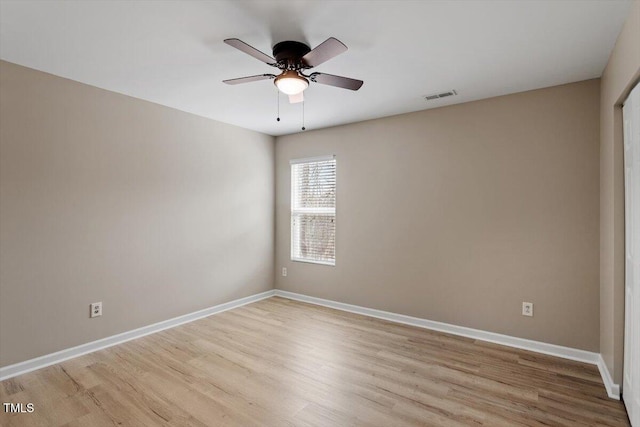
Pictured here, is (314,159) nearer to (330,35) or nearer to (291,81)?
(291,81)

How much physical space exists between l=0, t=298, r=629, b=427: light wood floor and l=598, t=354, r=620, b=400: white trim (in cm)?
5

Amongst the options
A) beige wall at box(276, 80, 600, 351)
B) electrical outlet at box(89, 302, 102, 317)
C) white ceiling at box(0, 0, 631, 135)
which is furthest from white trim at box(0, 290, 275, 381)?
white ceiling at box(0, 0, 631, 135)

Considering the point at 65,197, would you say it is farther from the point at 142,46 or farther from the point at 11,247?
the point at 142,46

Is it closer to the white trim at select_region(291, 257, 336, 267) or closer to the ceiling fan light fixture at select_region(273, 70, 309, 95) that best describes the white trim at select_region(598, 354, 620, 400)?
the white trim at select_region(291, 257, 336, 267)

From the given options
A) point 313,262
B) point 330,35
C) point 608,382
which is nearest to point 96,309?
point 313,262

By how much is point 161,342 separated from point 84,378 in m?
0.77

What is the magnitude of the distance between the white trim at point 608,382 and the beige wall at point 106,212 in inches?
155

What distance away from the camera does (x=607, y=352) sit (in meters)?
2.54

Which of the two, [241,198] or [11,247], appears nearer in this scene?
[11,247]

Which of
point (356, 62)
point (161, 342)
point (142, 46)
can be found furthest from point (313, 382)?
point (142, 46)

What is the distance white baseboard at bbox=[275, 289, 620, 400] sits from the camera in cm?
264

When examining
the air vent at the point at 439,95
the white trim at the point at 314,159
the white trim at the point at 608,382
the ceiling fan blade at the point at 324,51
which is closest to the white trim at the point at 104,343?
the white trim at the point at 314,159

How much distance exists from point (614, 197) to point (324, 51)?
2.31m

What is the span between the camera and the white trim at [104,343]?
104 inches
